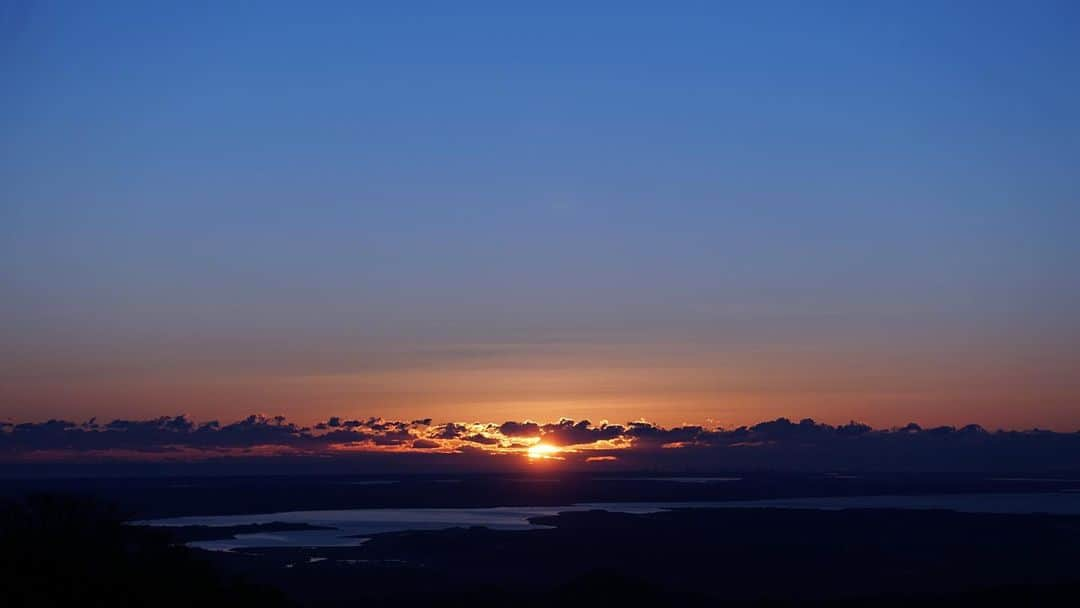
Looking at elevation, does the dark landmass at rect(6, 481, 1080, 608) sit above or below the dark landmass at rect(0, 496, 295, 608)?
below

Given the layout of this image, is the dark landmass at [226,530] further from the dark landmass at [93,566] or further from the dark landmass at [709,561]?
the dark landmass at [93,566]

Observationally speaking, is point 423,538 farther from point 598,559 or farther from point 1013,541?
point 1013,541

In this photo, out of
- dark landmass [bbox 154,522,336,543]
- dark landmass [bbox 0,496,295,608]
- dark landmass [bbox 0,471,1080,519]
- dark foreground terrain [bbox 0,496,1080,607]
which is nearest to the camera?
dark landmass [bbox 0,496,295,608]

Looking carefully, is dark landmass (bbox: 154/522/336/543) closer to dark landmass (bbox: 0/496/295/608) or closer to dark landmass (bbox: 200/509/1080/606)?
dark landmass (bbox: 200/509/1080/606)

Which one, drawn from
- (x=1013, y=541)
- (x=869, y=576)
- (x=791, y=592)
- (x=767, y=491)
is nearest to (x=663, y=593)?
(x=791, y=592)

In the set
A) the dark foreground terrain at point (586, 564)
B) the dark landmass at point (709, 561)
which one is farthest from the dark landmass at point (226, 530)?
the dark foreground terrain at point (586, 564)

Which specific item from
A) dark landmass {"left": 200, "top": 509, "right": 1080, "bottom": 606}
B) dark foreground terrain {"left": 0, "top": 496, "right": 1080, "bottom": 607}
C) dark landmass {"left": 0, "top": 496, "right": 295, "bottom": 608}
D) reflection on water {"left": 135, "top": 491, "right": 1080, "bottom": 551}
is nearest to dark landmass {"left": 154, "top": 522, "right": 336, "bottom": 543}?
reflection on water {"left": 135, "top": 491, "right": 1080, "bottom": 551}

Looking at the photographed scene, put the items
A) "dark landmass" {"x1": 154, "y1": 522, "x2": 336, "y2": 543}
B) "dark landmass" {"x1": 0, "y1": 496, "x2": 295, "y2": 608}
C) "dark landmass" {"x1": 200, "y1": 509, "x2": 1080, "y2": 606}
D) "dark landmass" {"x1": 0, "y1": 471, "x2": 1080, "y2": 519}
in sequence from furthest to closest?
"dark landmass" {"x1": 0, "y1": 471, "x2": 1080, "y2": 519}
"dark landmass" {"x1": 154, "y1": 522, "x2": 336, "y2": 543}
"dark landmass" {"x1": 200, "y1": 509, "x2": 1080, "y2": 606}
"dark landmass" {"x1": 0, "y1": 496, "x2": 295, "y2": 608}

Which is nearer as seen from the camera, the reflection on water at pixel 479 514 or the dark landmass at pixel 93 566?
the dark landmass at pixel 93 566

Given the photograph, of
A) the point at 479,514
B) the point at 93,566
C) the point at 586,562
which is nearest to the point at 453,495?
the point at 479,514
